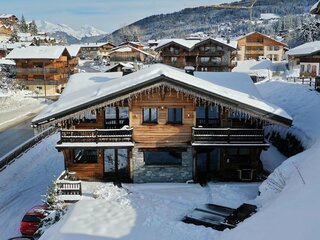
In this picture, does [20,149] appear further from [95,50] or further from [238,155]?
[95,50]

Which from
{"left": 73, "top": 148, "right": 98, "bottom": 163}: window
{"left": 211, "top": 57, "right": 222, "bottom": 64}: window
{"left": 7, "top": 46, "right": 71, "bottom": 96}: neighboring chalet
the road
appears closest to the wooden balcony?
{"left": 73, "top": 148, "right": 98, "bottom": 163}: window

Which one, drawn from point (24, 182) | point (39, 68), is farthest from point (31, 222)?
point (39, 68)

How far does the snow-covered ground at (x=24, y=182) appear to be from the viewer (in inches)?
874

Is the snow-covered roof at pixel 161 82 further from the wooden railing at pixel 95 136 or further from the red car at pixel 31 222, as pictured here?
the red car at pixel 31 222

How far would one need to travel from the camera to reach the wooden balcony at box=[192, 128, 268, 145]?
910 inches

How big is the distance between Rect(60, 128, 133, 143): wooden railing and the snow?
9.32 feet

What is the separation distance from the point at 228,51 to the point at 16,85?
42.9 metres

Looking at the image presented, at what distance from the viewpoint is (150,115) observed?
2427cm

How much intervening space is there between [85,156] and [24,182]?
21.6ft

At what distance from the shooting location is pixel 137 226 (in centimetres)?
1777

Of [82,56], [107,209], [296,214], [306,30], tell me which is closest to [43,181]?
[107,209]

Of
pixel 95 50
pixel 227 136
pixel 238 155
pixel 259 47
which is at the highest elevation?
pixel 95 50

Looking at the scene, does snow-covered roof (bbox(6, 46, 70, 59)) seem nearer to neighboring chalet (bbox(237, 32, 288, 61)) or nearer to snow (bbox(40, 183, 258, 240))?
neighboring chalet (bbox(237, 32, 288, 61))

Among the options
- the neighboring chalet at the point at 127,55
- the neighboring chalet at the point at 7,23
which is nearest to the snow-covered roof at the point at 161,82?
the neighboring chalet at the point at 127,55
